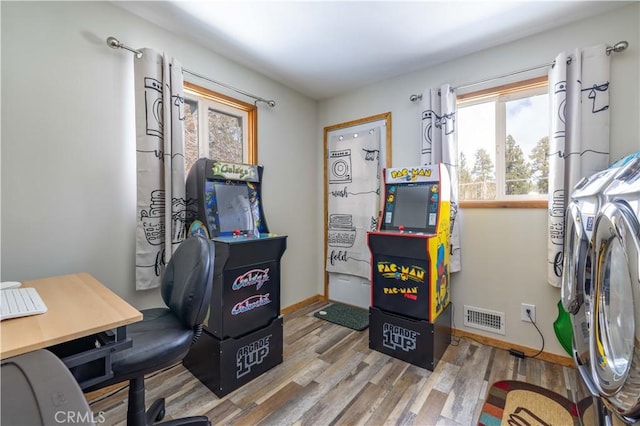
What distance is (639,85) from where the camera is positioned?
181 centimetres

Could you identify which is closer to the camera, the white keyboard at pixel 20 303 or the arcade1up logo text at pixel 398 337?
the white keyboard at pixel 20 303

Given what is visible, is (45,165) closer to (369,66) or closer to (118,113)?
(118,113)

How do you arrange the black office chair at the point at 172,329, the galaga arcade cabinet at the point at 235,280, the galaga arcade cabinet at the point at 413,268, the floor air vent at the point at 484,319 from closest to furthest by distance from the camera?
1. the black office chair at the point at 172,329
2. the galaga arcade cabinet at the point at 235,280
3. the galaga arcade cabinet at the point at 413,268
4. the floor air vent at the point at 484,319

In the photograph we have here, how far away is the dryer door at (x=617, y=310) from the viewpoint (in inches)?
32.4

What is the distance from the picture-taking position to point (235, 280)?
1.76 metres

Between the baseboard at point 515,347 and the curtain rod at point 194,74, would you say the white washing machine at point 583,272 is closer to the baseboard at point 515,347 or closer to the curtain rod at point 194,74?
the baseboard at point 515,347

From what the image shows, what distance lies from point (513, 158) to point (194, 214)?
8.32ft

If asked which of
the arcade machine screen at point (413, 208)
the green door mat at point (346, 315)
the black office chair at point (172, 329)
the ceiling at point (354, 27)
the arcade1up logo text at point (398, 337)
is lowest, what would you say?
the green door mat at point (346, 315)

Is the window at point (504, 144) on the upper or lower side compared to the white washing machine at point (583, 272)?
upper

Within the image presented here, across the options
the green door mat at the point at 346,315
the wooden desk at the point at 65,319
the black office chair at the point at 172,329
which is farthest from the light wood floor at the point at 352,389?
the wooden desk at the point at 65,319

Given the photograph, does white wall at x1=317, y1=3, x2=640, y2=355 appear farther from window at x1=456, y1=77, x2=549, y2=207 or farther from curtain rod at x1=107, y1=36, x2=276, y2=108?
Result: curtain rod at x1=107, y1=36, x2=276, y2=108

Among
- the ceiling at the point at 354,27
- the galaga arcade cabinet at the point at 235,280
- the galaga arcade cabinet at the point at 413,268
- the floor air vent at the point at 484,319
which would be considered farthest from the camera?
the floor air vent at the point at 484,319

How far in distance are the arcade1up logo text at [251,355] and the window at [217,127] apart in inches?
57.2

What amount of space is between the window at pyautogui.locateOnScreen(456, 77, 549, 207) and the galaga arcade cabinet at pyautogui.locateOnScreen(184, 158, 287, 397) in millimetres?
1795
